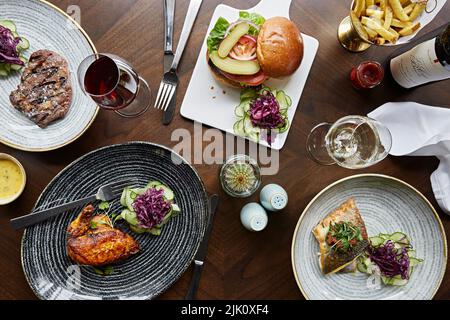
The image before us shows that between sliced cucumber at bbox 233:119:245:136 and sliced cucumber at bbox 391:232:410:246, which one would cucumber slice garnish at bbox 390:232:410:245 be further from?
sliced cucumber at bbox 233:119:245:136

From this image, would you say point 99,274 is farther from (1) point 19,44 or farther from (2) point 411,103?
(2) point 411,103

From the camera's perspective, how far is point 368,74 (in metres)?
1.42

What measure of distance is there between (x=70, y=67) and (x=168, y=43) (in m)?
0.33

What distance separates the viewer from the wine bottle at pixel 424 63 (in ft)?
3.96

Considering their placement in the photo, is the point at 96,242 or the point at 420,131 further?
the point at 420,131

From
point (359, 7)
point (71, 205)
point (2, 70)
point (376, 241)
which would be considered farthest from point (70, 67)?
point (376, 241)

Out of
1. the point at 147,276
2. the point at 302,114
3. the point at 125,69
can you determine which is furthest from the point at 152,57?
the point at 147,276

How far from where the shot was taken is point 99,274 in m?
1.39

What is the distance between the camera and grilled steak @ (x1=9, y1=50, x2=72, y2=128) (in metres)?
1.35

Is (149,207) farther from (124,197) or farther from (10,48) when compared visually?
(10,48)

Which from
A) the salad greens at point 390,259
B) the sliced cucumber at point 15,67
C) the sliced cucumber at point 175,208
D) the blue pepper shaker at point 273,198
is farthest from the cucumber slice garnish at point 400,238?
the sliced cucumber at point 15,67

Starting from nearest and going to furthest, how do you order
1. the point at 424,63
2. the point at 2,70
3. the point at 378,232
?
the point at 424,63 < the point at 2,70 < the point at 378,232

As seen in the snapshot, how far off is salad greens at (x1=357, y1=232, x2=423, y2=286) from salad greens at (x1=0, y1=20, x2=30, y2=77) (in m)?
1.33
